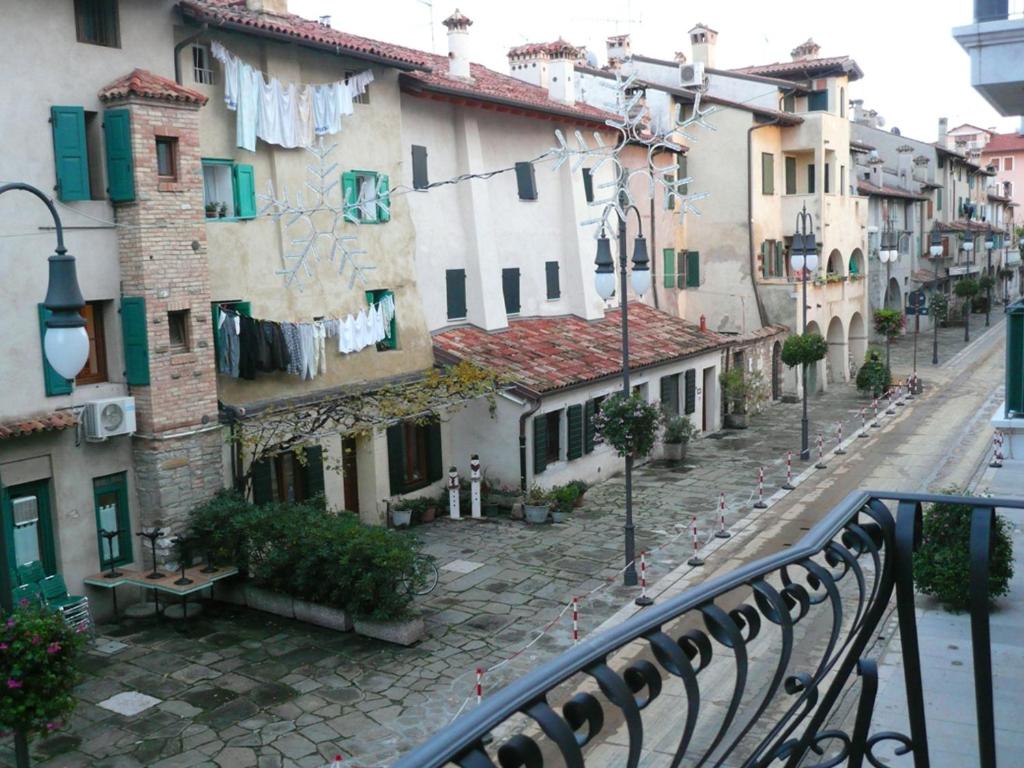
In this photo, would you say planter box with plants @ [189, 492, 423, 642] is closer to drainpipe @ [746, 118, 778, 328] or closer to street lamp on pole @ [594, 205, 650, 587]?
street lamp on pole @ [594, 205, 650, 587]

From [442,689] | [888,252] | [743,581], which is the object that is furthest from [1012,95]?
[888,252]

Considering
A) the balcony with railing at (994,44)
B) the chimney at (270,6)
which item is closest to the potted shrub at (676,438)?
the chimney at (270,6)

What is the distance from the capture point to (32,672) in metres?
9.74

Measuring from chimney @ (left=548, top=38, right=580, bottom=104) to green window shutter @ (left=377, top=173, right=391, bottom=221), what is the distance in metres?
10.3

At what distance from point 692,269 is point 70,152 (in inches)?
1069

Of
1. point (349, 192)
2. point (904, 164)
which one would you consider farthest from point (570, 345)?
point (904, 164)

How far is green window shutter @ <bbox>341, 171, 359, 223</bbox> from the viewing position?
21516 mm

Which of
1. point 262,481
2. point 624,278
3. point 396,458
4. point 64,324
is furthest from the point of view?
point 396,458

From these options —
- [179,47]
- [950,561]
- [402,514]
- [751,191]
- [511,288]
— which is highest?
[179,47]

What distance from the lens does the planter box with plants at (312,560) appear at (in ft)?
50.8

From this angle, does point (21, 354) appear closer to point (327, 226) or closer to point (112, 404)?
point (112, 404)

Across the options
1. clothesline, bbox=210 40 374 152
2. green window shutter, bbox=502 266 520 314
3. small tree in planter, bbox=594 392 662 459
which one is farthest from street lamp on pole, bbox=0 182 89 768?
green window shutter, bbox=502 266 520 314

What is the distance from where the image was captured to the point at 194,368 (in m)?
17.5

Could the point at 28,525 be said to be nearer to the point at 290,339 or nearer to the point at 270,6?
the point at 290,339
